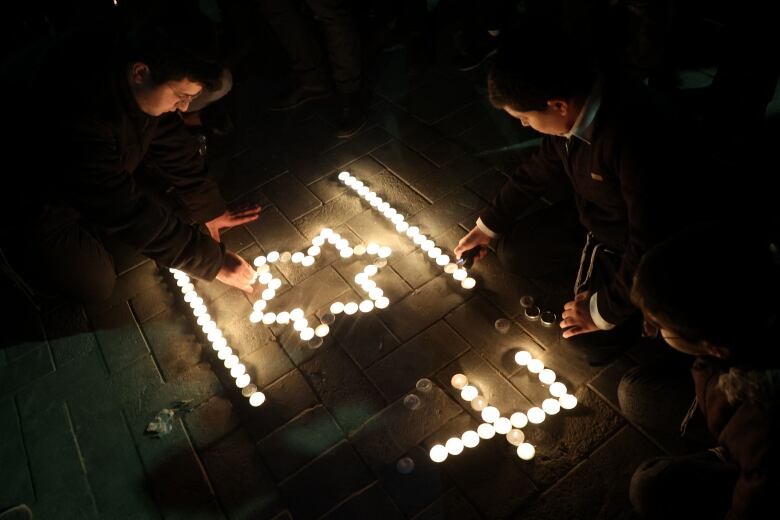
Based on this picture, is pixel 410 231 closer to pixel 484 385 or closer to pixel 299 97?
pixel 484 385

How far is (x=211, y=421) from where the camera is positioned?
8.68ft

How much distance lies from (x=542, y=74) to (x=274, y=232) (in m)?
2.34

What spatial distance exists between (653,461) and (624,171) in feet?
3.85

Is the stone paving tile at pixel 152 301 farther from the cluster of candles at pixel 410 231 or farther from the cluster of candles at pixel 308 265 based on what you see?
the cluster of candles at pixel 410 231

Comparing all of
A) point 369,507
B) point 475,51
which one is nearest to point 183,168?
point 369,507

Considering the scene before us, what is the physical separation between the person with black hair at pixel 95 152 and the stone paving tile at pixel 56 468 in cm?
86

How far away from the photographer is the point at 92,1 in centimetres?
423

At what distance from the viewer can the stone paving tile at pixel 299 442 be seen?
95.7 inches

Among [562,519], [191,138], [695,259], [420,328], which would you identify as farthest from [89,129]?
[562,519]

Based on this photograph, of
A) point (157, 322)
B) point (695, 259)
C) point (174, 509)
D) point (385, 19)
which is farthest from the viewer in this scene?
point (385, 19)

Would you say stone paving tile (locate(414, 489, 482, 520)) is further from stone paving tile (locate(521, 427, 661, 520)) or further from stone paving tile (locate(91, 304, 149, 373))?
stone paving tile (locate(91, 304, 149, 373))

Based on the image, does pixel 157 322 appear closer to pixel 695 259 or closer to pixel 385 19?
pixel 695 259

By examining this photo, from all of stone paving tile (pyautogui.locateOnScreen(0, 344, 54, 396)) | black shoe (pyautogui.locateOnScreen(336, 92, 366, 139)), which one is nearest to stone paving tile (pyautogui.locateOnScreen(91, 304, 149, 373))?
stone paving tile (pyautogui.locateOnScreen(0, 344, 54, 396))

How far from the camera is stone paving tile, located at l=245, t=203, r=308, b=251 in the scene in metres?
3.54
